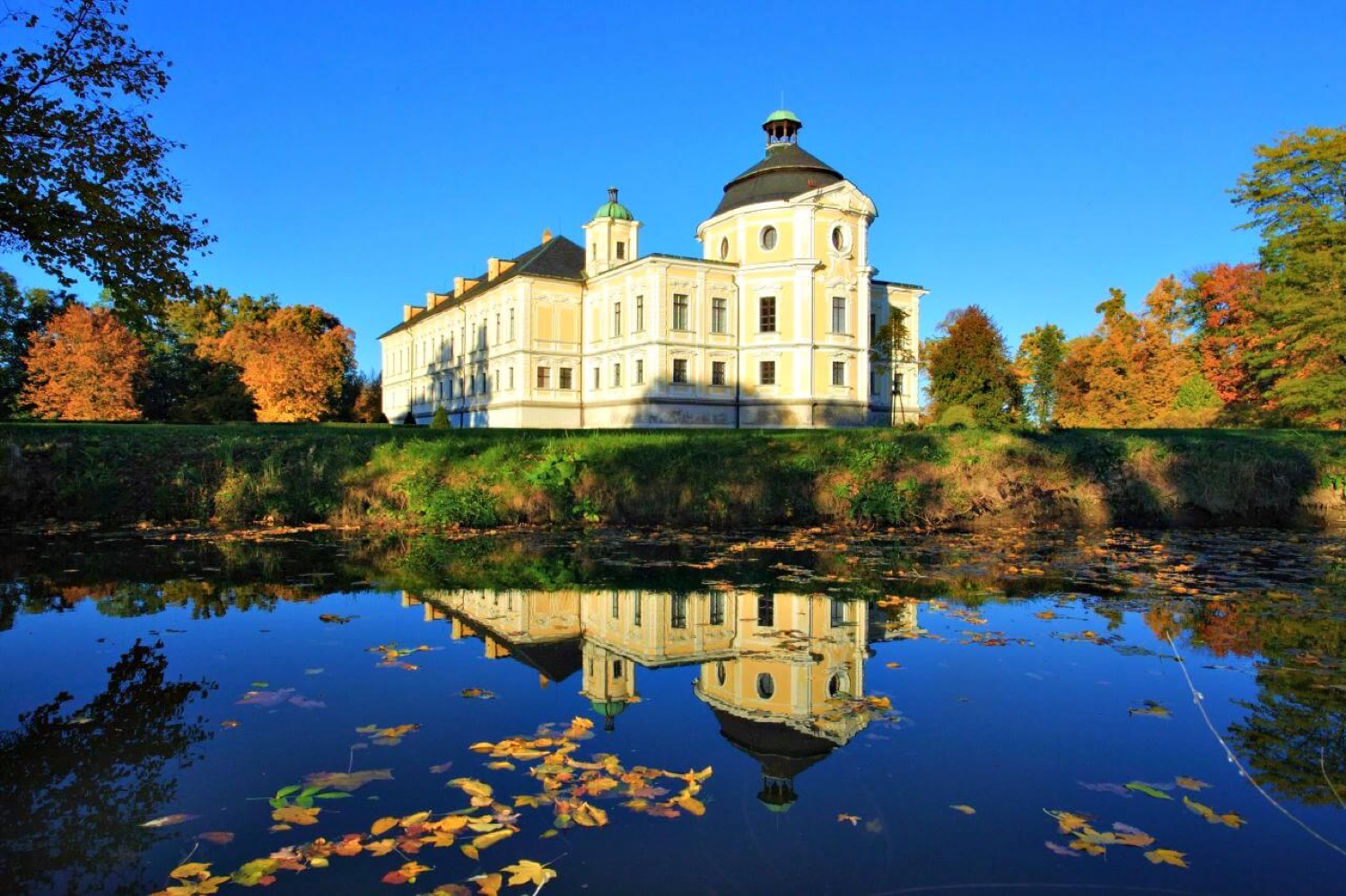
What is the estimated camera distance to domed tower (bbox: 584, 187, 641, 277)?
4906 centimetres

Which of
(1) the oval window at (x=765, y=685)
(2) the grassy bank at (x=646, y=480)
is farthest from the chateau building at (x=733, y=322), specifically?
(1) the oval window at (x=765, y=685)

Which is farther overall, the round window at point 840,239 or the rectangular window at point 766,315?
the rectangular window at point 766,315

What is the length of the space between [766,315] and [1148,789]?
133 ft

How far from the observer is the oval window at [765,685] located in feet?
17.1

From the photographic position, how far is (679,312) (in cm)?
4284

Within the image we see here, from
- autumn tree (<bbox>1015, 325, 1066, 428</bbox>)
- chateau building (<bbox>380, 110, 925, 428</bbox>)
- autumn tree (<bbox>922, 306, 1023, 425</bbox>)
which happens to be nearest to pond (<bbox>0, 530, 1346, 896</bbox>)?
autumn tree (<bbox>922, 306, 1023, 425</bbox>)

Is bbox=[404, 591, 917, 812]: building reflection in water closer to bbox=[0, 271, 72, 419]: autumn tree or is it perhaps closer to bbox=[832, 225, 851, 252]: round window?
bbox=[832, 225, 851, 252]: round window

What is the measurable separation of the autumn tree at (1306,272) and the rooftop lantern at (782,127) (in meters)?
22.4

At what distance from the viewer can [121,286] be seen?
15477mm

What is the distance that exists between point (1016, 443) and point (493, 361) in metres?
39.3

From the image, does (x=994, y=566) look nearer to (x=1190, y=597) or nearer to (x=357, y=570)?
(x=1190, y=597)

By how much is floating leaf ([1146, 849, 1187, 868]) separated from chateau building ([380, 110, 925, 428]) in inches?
1525

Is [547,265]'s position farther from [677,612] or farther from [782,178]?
[677,612]

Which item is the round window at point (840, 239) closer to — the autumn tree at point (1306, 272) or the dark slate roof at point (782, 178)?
the dark slate roof at point (782, 178)
